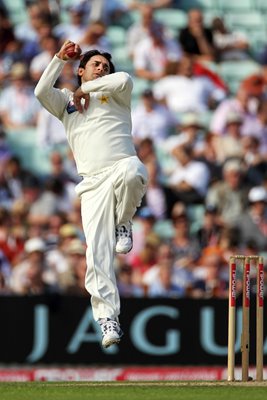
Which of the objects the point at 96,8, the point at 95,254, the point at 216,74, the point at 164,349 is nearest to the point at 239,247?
the point at 164,349

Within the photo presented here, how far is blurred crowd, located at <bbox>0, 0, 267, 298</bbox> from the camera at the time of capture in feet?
39.4

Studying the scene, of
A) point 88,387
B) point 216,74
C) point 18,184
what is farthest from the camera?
point 216,74

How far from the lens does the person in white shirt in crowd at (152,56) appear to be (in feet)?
48.7

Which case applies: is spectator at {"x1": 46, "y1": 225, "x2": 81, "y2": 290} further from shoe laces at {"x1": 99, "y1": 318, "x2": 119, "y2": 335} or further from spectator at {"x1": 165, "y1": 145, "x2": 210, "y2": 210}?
shoe laces at {"x1": 99, "y1": 318, "x2": 119, "y2": 335}

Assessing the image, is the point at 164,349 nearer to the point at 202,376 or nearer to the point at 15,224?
the point at 202,376

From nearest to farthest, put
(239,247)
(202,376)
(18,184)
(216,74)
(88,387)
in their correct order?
(88,387) < (202,376) < (239,247) < (18,184) < (216,74)

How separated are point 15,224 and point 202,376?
9.13 ft

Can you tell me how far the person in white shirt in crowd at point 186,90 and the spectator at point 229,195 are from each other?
1.29m

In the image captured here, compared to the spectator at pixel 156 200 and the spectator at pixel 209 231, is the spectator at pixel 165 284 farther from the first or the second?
the spectator at pixel 156 200

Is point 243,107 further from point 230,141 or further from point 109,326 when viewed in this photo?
point 109,326

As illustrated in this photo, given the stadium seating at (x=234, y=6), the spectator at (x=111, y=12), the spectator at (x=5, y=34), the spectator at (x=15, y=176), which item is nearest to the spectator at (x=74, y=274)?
the spectator at (x=15, y=176)

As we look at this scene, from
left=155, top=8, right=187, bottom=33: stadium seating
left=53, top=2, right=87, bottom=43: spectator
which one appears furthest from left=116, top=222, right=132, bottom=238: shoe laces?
left=155, top=8, right=187, bottom=33: stadium seating

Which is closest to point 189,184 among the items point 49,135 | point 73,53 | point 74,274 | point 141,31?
point 49,135

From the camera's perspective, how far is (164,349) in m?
11.1
